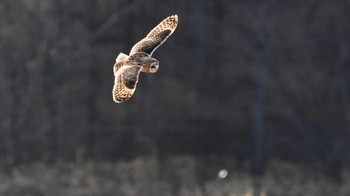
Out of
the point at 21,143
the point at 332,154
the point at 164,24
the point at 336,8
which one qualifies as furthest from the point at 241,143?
the point at 164,24

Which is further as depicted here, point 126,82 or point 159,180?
point 159,180

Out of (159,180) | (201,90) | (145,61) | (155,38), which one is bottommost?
(145,61)

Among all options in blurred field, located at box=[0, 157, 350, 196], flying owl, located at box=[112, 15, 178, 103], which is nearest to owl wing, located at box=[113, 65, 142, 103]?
flying owl, located at box=[112, 15, 178, 103]

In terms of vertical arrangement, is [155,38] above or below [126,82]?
above

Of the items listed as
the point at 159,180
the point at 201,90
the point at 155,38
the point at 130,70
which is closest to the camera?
the point at 130,70

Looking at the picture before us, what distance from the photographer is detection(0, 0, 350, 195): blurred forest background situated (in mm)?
21625

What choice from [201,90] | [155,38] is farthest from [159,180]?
[155,38]

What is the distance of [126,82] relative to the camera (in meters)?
7.75

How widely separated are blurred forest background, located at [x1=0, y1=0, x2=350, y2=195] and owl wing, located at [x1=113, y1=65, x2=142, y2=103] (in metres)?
13.2

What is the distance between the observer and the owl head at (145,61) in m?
7.61

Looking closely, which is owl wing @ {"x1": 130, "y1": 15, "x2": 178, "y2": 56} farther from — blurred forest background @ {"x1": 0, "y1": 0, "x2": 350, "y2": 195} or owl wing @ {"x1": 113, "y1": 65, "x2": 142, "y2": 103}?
blurred forest background @ {"x1": 0, "y1": 0, "x2": 350, "y2": 195}

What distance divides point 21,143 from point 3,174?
130cm

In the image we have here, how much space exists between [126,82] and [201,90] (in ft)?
54.5

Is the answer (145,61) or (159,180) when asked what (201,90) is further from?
(145,61)
